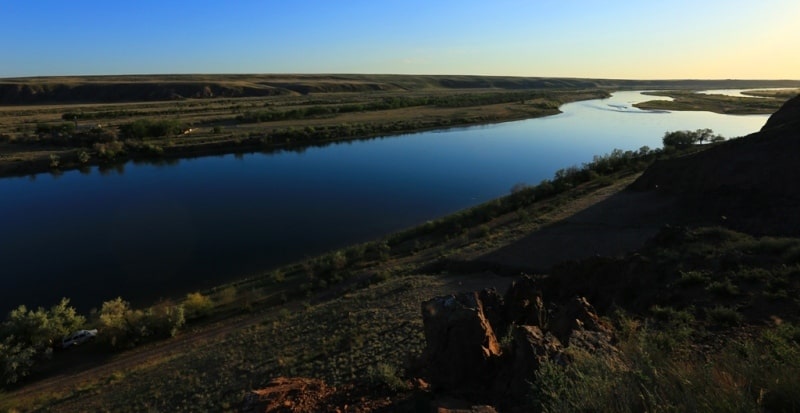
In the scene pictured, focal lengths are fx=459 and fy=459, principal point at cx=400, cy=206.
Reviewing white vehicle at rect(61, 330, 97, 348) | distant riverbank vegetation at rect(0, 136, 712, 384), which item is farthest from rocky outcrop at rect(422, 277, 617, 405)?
white vehicle at rect(61, 330, 97, 348)

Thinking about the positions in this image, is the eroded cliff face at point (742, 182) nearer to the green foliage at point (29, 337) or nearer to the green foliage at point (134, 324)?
the green foliage at point (134, 324)

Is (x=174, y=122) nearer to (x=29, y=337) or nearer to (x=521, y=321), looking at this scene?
(x=29, y=337)

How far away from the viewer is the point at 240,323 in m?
14.4

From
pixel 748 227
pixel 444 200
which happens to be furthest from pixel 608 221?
pixel 444 200

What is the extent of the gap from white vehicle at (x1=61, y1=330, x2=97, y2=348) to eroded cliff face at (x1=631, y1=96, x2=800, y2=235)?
2054 centimetres

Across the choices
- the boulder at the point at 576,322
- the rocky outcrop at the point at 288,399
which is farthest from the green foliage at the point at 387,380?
the boulder at the point at 576,322

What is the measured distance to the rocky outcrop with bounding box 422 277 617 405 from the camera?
5.38 metres

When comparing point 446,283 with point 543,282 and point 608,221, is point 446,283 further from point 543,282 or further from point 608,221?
point 608,221

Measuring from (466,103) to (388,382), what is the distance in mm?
93235

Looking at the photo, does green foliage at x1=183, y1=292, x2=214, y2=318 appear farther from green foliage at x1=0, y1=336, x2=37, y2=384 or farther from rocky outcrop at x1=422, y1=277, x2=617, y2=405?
rocky outcrop at x1=422, y1=277, x2=617, y2=405

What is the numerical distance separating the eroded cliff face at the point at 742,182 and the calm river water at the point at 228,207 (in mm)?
12075

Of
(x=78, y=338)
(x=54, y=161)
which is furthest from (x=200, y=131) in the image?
(x=78, y=338)

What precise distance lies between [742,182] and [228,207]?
1056 inches

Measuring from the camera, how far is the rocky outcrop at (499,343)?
5383 mm
